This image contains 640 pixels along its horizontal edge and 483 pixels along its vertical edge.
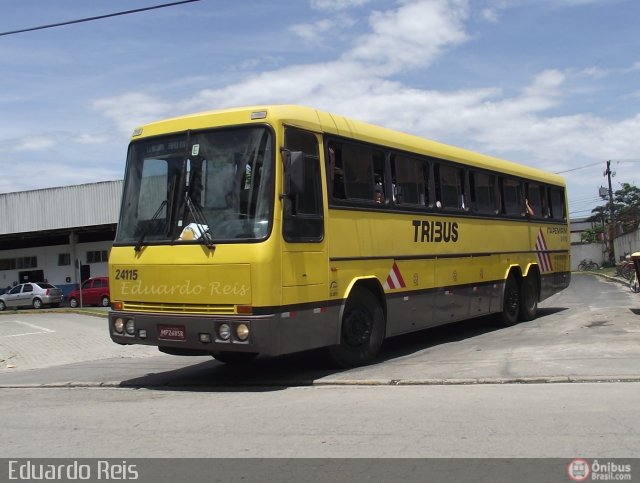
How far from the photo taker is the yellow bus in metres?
7.73

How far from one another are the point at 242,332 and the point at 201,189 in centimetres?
190

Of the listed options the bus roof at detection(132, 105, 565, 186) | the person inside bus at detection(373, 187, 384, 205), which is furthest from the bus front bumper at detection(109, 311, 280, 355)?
the person inside bus at detection(373, 187, 384, 205)

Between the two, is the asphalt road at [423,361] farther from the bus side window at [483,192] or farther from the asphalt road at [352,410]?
the bus side window at [483,192]

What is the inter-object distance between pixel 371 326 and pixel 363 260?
1.02 meters

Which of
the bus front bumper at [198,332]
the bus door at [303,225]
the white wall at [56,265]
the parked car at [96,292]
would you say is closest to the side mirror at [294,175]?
the bus door at [303,225]

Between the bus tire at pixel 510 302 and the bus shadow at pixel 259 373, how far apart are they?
233 centimetres

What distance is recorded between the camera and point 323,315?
27.8 feet

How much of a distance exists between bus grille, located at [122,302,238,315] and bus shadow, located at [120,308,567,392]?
1174 millimetres

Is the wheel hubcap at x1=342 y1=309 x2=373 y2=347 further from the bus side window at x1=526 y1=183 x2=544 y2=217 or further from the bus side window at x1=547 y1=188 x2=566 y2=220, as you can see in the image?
the bus side window at x1=547 y1=188 x2=566 y2=220

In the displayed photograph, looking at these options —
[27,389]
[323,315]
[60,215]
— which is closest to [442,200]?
[323,315]

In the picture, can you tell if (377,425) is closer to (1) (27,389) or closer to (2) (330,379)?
(2) (330,379)

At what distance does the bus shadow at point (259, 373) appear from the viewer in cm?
861

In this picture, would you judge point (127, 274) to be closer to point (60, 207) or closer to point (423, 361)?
point (423, 361)

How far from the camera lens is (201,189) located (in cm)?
808
